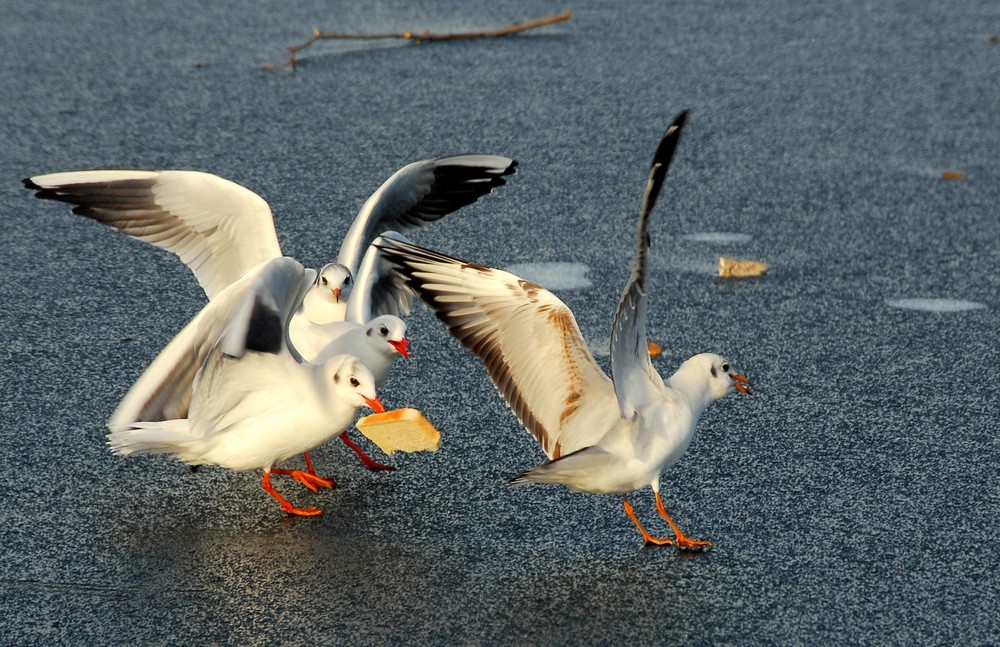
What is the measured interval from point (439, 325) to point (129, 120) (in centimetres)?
269

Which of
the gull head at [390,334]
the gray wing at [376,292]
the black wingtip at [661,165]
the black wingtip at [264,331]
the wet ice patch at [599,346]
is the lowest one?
the wet ice patch at [599,346]

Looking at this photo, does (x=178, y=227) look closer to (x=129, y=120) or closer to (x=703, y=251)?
(x=703, y=251)

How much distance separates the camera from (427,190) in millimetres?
4426

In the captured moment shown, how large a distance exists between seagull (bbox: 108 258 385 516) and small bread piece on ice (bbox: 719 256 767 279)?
6.28ft

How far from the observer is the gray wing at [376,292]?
3936mm

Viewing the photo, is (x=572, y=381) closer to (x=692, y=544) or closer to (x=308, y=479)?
(x=692, y=544)

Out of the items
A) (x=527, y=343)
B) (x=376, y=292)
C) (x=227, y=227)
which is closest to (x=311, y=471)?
(x=527, y=343)

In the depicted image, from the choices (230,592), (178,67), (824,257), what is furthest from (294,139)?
(230,592)

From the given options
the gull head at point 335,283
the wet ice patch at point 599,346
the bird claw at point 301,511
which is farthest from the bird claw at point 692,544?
the gull head at point 335,283

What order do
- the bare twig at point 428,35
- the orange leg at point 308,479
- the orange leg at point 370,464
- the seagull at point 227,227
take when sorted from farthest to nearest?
the bare twig at point 428,35 < the seagull at point 227,227 < the orange leg at point 370,464 < the orange leg at point 308,479

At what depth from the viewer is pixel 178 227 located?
4.12 meters

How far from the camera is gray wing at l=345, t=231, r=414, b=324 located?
155 inches

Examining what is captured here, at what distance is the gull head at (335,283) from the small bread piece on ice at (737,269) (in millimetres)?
1372

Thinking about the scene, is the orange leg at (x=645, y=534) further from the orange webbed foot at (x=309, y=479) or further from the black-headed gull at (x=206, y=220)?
the black-headed gull at (x=206, y=220)
